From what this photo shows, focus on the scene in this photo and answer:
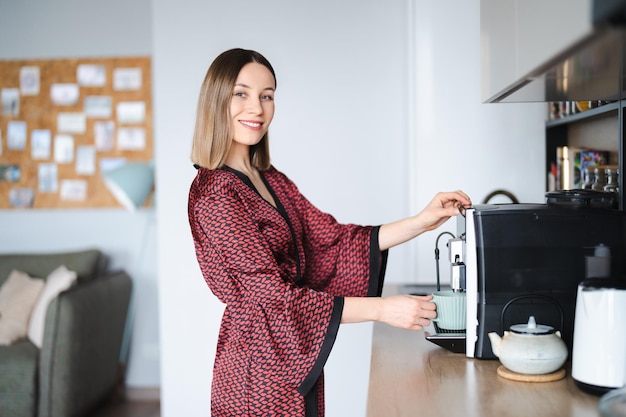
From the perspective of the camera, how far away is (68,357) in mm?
3635

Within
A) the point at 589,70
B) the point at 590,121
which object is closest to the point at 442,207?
the point at 589,70

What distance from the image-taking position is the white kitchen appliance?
1.22m

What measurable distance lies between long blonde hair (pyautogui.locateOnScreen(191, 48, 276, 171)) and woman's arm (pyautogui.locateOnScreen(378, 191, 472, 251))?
52 cm

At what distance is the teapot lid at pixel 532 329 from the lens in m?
1.39

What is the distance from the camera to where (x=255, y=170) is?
6.52 feet

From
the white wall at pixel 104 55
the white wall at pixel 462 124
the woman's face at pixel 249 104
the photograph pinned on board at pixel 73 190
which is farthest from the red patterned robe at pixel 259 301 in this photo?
the photograph pinned on board at pixel 73 190

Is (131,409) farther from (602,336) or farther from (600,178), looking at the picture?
(602,336)

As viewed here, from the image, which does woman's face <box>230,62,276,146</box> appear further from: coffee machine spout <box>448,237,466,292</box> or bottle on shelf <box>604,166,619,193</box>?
bottle on shelf <box>604,166,619,193</box>

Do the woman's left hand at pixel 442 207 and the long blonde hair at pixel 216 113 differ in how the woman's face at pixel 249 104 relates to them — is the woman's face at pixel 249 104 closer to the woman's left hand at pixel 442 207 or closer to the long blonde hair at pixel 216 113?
the long blonde hair at pixel 216 113

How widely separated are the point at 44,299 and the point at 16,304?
0.16 metres

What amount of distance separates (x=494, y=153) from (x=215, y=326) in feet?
4.59

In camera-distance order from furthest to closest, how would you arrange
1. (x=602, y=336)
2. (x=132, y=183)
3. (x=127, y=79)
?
1. (x=127, y=79)
2. (x=132, y=183)
3. (x=602, y=336)

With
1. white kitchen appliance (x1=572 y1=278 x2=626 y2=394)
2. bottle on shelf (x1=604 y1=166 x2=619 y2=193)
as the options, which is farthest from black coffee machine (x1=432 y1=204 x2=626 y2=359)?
bottle on shelf (x1=604 y1=166 x2=619 y2=193)

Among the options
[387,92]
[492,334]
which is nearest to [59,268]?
[387,92]
